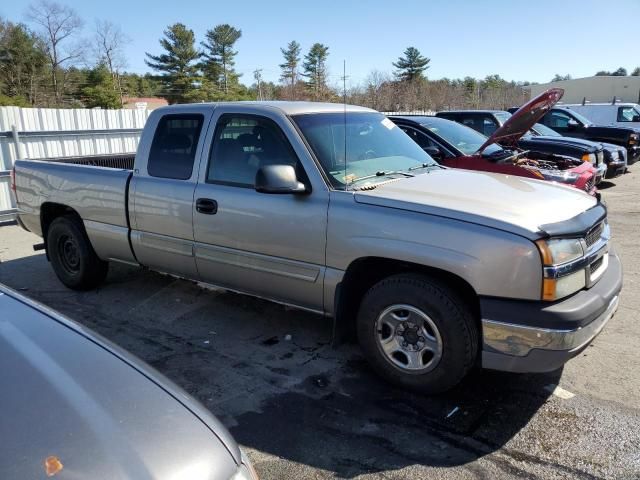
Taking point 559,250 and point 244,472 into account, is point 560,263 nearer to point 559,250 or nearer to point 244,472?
point 559,250

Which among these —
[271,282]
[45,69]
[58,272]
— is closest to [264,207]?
[271,282]

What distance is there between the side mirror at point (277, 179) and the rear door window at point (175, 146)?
106cm

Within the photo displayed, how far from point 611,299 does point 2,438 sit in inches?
128

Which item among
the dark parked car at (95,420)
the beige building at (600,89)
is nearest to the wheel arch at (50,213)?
the dark parked car at (95,420)

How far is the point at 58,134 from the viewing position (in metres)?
10.5

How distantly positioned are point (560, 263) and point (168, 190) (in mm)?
3099

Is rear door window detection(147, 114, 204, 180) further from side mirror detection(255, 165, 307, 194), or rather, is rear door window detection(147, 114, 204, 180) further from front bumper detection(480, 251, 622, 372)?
front bumper detection(480, 251, 622, 372)

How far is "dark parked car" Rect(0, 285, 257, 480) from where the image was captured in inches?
60.6

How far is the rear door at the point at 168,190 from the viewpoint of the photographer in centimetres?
436

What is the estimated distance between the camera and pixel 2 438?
5.17ft

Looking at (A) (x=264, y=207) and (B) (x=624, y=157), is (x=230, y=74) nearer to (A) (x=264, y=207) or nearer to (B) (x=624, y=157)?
(B) (x=624, y=157)

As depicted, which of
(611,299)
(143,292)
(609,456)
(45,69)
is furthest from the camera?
(45,69)

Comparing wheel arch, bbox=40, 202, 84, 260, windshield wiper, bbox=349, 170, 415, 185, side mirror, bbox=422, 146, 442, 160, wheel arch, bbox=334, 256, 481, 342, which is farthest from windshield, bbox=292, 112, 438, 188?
side mirror, bbox=422, 146, 442, 160

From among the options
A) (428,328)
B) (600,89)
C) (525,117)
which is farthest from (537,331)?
(600,89)
